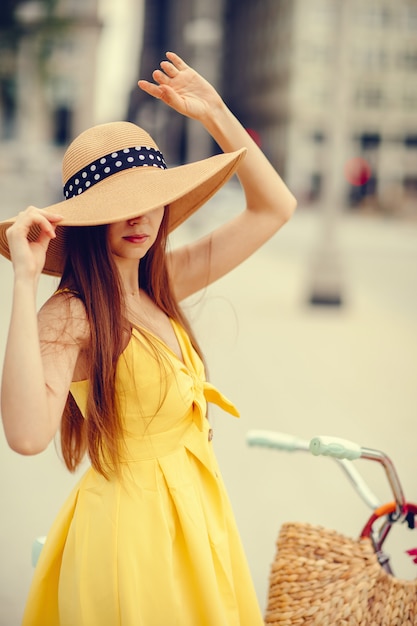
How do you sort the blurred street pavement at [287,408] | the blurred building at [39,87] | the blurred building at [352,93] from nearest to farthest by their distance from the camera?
1. the blurred street pavement at [287,408]
2. the blurred building at [39,87]
3. the blurred building at [352,93]

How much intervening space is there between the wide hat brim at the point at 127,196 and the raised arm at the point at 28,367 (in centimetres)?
10

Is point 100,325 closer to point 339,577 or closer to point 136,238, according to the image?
point 136,238

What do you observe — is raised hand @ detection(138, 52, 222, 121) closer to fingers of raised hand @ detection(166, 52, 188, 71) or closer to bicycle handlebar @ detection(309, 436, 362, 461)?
fingers of raised hand @ detection(166, 52, 188, 71)

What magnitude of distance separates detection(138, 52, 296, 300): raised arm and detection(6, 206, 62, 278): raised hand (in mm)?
626

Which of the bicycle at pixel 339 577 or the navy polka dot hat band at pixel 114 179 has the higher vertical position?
the navy polka dot hat band at pixel 114 179

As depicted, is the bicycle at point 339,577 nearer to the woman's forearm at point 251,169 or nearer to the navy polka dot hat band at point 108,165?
the woman's forearm at point 251,169

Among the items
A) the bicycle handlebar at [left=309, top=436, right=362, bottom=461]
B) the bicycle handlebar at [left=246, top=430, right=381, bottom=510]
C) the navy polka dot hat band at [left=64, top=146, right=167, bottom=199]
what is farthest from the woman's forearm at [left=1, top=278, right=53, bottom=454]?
the bicycle handlebar at [left=246, top=430, right=381, bottom=510]

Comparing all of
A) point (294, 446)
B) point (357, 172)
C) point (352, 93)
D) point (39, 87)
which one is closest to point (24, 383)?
point (294, 446)

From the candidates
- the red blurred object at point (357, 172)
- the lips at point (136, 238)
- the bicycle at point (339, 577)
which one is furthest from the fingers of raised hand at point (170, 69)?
the red blurred object at point (357, 172)

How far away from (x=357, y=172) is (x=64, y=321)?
50.3 metres

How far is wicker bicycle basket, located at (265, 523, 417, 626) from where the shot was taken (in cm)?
192

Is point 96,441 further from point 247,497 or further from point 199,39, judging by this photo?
point 199,39

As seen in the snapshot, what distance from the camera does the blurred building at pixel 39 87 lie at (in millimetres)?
15664

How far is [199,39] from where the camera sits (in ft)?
58.5
